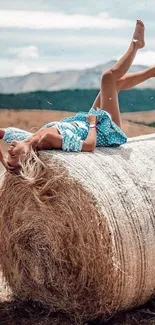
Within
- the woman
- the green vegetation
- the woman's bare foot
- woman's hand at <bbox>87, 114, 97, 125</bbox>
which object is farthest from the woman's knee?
the green vegetation

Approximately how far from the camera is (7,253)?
539cm

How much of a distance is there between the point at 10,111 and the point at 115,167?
307 inches

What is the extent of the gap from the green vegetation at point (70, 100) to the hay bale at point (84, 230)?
6.20 meters

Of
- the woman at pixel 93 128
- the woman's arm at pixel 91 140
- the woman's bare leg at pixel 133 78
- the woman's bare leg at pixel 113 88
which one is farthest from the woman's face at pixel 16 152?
the woman's bare leg at pixel 133 78

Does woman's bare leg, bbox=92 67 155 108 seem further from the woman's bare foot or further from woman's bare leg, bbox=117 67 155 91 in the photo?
the woman's bare foot

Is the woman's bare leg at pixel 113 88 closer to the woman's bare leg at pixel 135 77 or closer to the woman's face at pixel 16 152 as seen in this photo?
the woman's bare leg at pixel 135 77

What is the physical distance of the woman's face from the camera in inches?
196

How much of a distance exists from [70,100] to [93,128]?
6454 millimetres

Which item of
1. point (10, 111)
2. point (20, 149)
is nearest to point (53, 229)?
point (20, 149)

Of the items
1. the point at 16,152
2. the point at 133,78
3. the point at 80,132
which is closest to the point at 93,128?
the point at 80,132

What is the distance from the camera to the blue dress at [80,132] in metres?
5.07

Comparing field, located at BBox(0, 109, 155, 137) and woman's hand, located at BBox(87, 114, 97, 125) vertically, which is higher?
woman's hand, located at BBox(87, 114, 97, 125)

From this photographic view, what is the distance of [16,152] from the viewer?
4.98 meters

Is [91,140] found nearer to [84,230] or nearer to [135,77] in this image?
[84,230]
